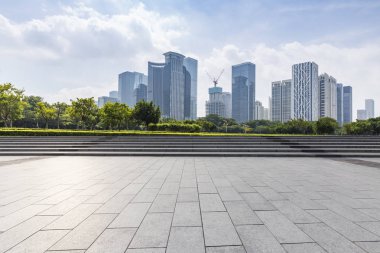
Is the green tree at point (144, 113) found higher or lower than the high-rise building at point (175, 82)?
lower

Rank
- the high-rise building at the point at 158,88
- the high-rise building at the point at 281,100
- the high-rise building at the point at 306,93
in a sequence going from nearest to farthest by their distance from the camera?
the high-rise building at the point at 306,93 < the high-rise building at the point at 281,100 < the high-rise building at the point at 158,88

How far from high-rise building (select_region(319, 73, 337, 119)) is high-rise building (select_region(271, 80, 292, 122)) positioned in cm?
1957

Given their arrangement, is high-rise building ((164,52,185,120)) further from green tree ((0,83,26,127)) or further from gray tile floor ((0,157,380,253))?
gray tile floor ((0,157,380,253))

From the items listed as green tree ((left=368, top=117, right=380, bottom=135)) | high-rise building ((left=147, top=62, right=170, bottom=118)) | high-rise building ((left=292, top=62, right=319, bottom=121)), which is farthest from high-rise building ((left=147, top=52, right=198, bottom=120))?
green tree ((left=368, top=117, right=380, bottom=135))

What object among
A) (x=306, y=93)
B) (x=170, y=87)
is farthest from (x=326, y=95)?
(x=170, y=87)

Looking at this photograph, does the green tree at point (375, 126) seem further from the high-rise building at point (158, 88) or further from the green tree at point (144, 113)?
the high-rise building at point (158, 88)

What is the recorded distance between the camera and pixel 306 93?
14462cm

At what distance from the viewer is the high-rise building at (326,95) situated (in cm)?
14231

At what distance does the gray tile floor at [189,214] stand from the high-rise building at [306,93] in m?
151

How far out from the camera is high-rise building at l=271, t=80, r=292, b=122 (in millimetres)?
155250

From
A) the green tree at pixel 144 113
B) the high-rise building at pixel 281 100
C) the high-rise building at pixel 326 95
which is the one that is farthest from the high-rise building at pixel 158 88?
the green tree at pixel 144 113

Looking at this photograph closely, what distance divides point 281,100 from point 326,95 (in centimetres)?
2891

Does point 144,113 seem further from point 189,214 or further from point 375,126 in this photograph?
point 375,126

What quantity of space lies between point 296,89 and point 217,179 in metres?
164
